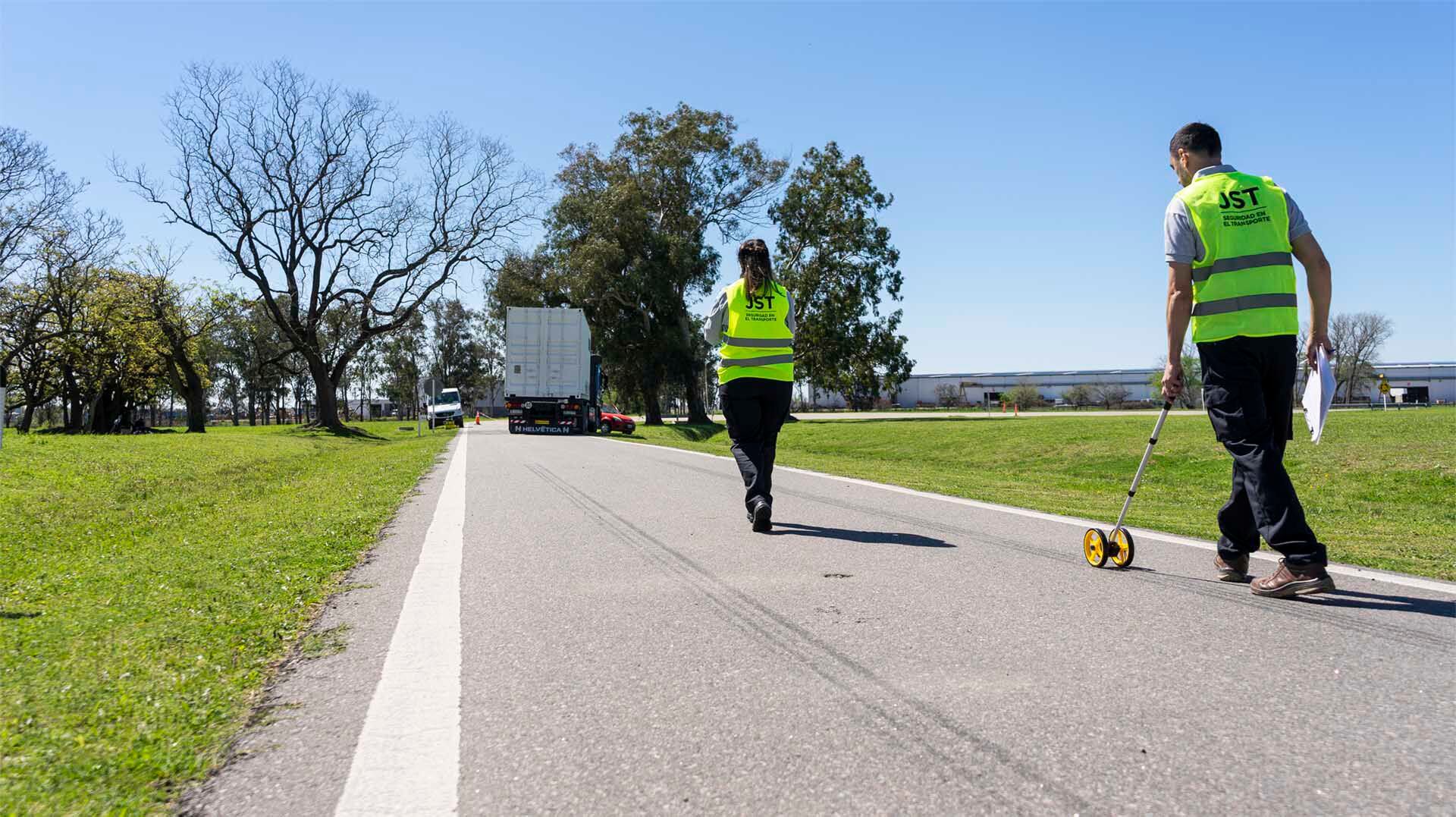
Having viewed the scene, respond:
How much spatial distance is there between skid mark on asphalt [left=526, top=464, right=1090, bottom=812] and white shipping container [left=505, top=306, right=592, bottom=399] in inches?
1135

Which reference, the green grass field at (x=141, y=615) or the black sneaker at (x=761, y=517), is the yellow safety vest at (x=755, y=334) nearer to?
the black sneaker at (x=761, y=517)

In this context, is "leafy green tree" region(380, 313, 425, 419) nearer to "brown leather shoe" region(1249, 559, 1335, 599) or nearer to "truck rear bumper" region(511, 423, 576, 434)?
"truck rear bumper" region(511, 423, 576, 434)

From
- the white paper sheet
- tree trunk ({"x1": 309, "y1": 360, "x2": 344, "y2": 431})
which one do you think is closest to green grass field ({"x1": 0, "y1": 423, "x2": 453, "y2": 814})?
the white paper sheet

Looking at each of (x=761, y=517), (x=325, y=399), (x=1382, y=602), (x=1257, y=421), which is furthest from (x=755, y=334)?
(x=325, y=399)

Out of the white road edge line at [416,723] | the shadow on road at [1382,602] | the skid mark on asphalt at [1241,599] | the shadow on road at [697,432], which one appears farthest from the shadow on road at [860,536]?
the shadow on road at [697,432]

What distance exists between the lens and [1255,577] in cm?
457

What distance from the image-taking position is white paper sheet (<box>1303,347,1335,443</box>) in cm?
458

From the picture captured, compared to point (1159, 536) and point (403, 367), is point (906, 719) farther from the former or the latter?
point (403, 367)

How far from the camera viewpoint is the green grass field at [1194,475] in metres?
6.62

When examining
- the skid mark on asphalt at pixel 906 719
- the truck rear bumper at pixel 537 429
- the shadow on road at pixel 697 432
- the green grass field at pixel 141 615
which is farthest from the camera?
the shadow on road at pixel 697 432

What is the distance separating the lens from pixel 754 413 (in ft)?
23.4

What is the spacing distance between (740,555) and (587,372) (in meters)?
28.1

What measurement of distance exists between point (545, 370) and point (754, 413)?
86.5 feet

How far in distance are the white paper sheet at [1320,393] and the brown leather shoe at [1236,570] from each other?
0.70 metres
